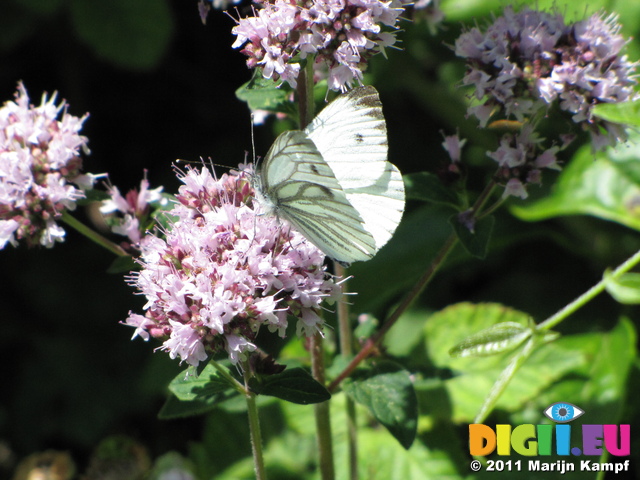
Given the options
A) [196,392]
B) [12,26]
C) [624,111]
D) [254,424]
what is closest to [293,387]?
[254,424]

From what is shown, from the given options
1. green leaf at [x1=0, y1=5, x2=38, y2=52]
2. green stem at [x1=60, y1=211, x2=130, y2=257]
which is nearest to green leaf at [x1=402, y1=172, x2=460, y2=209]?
green stem at [x1=60, y1=211, x2=130, y2=257]

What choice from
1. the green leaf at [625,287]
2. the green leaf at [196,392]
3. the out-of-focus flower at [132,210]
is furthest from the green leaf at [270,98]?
the green leaf at [625,287]

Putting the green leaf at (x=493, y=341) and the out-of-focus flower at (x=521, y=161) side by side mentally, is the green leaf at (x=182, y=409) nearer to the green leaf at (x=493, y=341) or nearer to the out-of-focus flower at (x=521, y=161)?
the green leaf at (x=493, y=341)

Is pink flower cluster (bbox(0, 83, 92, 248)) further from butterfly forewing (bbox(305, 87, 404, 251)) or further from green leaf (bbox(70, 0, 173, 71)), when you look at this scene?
green leaf (bbox(70, 0, 173, 71))

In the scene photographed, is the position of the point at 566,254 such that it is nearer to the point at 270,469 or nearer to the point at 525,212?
the point at 525,212

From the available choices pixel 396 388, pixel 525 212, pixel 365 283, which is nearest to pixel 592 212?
pixel 525 212

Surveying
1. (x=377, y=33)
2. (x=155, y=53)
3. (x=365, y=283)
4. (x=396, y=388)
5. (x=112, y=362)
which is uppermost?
(x=155, y=53)
